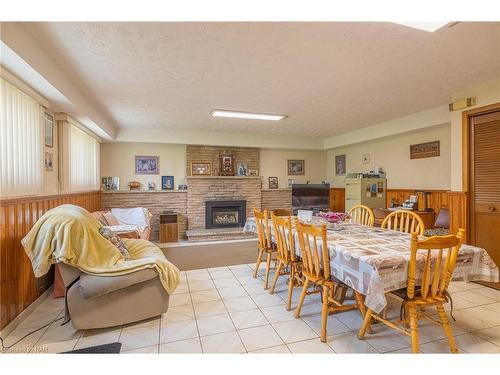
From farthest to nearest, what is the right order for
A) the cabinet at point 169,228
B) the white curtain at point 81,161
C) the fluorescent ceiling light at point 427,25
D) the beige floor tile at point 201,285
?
the cabinet at point 169,228
the white curtain at point 81,161
the beige floor tile at point 201,285
the fluorescent ceiling light at point 427,25

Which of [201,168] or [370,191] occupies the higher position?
[201,168]

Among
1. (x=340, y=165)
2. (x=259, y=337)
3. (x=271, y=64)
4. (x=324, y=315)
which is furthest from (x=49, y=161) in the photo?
(x=340, y=165)

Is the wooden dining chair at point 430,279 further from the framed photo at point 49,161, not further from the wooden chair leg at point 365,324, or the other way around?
the framed photo at point 49,161

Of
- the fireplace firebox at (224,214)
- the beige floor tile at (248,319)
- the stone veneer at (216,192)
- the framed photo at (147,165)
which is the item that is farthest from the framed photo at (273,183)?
the beige floor tile at (248,319)

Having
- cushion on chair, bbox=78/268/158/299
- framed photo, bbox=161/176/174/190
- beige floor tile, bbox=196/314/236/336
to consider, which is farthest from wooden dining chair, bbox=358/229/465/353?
framed photo, bbox=161/176/174/190

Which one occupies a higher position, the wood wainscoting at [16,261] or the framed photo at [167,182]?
the framed photo at [167,182]

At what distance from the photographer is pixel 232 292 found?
292cm

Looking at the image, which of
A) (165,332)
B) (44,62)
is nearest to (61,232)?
(165,332)

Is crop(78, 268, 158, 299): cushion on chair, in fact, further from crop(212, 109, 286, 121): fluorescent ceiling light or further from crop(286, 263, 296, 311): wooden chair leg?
crop(212, 109, 286, 121): fluorescent ceiling light

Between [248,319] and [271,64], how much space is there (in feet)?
7.81

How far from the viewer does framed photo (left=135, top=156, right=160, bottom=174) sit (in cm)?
600

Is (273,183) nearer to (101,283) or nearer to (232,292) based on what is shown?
(232,292)

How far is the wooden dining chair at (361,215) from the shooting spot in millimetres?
3310

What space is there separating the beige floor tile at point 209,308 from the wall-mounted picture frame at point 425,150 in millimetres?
4340
